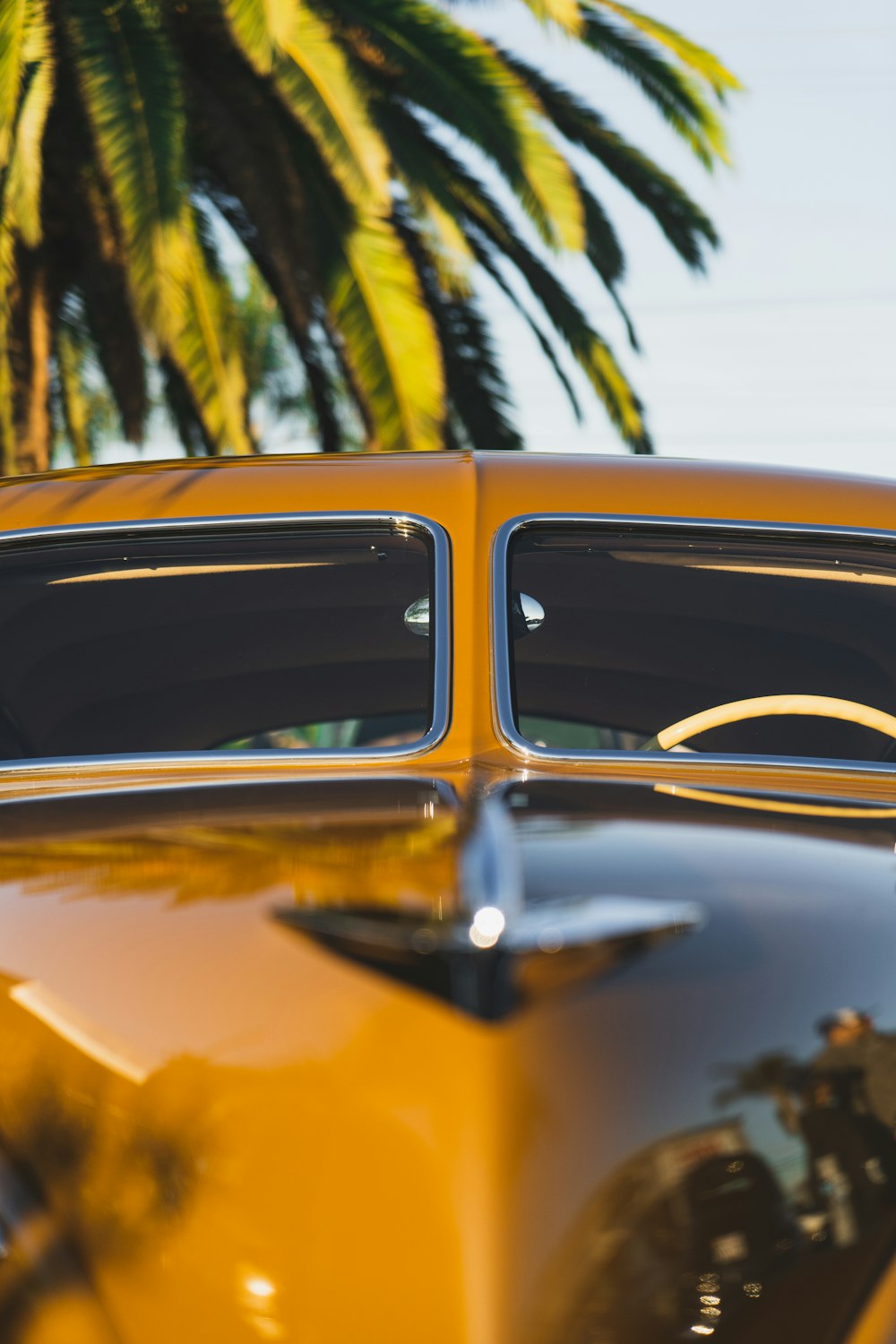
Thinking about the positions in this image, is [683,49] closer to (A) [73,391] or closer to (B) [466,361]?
(B) [466,361]

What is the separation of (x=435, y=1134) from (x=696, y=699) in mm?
1918

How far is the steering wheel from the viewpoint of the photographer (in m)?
2.43

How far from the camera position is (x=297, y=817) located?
5.13ft

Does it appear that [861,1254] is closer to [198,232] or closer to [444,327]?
[444,327]

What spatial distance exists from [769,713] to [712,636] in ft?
0.93

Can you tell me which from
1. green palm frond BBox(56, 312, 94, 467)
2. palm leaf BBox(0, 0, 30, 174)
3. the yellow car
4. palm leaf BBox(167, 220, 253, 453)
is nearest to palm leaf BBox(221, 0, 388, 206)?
palm leaf BBox(0, 0, 30, 174)

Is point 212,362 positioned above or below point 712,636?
above

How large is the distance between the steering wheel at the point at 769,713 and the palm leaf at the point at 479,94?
617 cm

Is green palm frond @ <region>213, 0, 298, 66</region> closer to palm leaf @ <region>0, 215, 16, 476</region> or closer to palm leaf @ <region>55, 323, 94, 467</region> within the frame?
→ palm leaf @ <region>0, 215, 16, 476</region>

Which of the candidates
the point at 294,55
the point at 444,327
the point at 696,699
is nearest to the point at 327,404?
the point at 444,327

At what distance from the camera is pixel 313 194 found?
8766mm

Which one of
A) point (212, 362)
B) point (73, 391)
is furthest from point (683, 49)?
point (73, 391)

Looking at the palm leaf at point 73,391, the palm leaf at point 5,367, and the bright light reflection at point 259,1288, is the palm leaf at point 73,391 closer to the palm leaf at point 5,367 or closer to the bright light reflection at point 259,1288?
the palm leaf at point 5,367

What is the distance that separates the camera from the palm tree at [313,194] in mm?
7473
